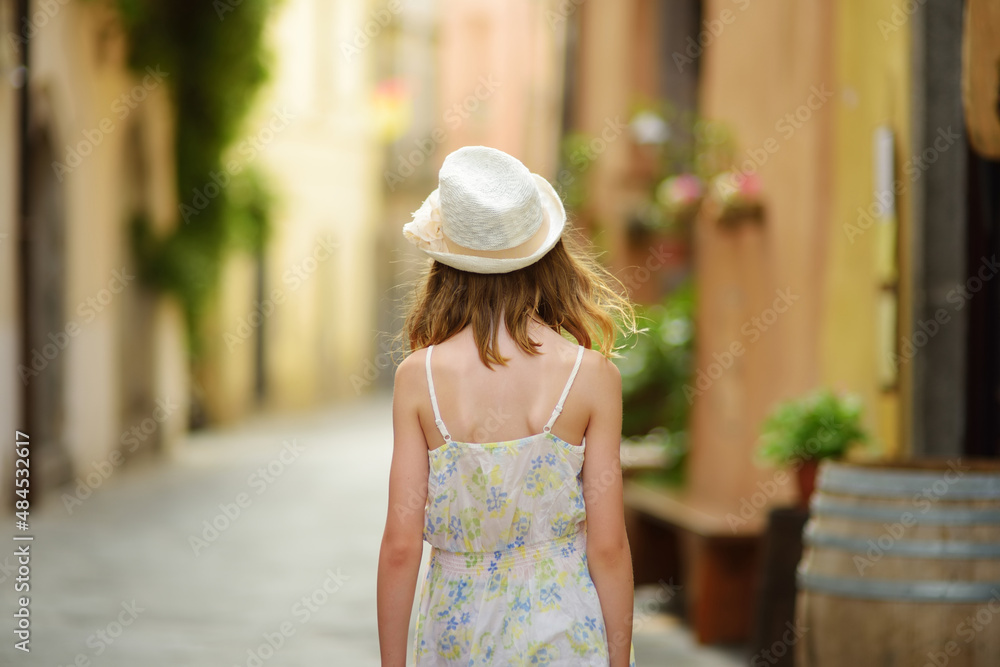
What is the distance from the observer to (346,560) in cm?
824

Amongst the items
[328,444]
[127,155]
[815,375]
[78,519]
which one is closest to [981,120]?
[815,375]

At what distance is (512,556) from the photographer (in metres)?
2.38

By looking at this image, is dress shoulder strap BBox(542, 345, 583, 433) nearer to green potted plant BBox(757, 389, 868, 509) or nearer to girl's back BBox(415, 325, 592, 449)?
girl's back BBox(415, 325, 592, 449)

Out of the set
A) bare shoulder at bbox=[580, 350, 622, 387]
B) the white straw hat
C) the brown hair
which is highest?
the white straw hat

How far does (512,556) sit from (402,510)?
222 mm

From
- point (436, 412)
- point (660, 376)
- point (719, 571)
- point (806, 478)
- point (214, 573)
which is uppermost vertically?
point (436, 412)

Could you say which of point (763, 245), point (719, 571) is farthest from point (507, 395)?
point (763, 245)

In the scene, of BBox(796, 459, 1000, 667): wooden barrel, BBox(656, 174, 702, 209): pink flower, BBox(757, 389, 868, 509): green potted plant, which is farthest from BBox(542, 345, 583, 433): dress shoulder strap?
BBox(656, 174, 702, 209): pink flower

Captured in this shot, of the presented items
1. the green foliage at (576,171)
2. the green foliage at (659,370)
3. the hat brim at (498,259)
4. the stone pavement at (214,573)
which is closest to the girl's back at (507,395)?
the hat brim at (498,259)

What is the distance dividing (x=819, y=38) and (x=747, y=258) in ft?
4.31

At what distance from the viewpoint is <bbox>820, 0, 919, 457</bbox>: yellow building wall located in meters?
5.17

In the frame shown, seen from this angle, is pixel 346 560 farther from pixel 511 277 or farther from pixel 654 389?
pixel 511 277

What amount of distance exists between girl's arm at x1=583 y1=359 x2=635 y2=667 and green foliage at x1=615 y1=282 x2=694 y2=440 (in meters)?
6.34

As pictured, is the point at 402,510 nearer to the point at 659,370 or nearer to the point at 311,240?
the point at 659,370
